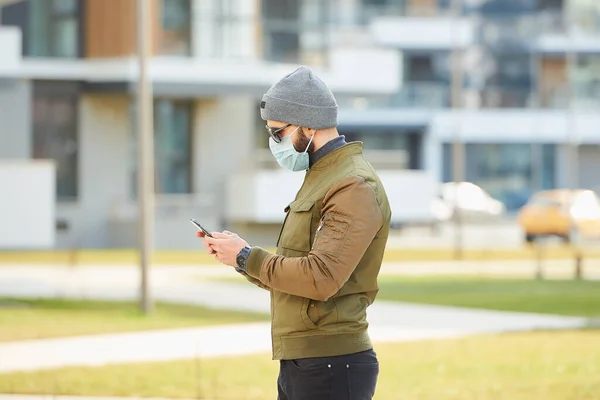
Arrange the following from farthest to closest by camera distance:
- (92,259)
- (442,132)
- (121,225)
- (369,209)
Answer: (442,132), (121,225), (92,259), (369,209)

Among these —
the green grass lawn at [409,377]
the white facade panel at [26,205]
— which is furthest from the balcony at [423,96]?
the green grass lawn at [409,377]

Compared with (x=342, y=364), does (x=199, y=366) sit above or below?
below

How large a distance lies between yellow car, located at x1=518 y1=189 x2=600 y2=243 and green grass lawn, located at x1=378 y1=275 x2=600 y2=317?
18.5 meters

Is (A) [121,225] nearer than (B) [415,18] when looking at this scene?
Yes

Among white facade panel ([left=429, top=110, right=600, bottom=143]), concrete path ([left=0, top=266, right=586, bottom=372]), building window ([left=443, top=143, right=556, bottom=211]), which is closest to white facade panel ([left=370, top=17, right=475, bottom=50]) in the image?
white facade panel ([left=429, top=110, right=600, bottom=143])

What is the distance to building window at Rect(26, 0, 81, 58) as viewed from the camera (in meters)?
41.9

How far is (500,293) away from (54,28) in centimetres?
2134

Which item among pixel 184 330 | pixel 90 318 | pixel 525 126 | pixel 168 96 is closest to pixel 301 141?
pixel 184 330

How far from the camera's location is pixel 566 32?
7381 centimetres

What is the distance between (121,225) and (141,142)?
859 inches

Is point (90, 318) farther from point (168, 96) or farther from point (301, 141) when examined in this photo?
point (168, 96)

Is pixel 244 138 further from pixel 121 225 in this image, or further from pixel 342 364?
pixel 342 364

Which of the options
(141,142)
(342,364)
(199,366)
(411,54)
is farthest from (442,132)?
(342,364)

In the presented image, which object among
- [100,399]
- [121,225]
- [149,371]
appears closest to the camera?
[100,399]
